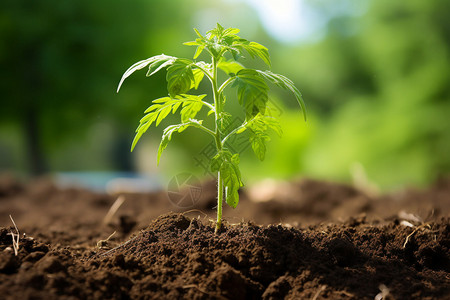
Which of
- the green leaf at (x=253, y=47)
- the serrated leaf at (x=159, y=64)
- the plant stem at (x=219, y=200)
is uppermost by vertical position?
the green leaf at (x=253, y=47)

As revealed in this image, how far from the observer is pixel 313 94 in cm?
1506

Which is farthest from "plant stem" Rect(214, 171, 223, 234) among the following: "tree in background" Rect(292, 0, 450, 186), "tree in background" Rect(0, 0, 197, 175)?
"tree in background" Rect(292, 0, 450, 186)

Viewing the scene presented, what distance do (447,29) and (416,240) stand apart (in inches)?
462

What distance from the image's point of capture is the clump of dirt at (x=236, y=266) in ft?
5.40

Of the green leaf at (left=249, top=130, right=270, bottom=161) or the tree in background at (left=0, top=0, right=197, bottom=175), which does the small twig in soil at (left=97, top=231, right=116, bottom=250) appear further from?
the tree in background at (left=0, top=0, right=197, bottom=175)

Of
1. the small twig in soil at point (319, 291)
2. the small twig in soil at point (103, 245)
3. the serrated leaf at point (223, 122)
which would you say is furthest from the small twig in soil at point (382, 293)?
the small twig in soil at point (103, 245)

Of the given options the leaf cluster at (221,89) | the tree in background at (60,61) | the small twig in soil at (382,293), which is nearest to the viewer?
the small twig in soil at (382,293)

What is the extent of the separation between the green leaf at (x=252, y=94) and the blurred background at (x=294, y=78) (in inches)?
198

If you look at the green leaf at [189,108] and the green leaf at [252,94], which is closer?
the green leaf at [252,94]

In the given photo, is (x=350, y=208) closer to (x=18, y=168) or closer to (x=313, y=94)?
(x=313, y=94)

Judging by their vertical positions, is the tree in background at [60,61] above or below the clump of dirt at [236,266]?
above

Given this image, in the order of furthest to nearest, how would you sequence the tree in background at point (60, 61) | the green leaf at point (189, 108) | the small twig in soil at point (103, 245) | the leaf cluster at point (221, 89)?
1. the tree in background at point (60, 61)
2. the small twig in soil at point (103, 245)
3. the green leaf at point (189, 108)
4. the leaf cluster at point (221, 89)

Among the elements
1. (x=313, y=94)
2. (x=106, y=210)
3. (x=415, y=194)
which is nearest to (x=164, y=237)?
(x=106, y=210)

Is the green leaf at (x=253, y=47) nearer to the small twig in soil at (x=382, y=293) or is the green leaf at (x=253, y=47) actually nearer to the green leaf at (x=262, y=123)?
the green leaf at (x=262, y=123)
